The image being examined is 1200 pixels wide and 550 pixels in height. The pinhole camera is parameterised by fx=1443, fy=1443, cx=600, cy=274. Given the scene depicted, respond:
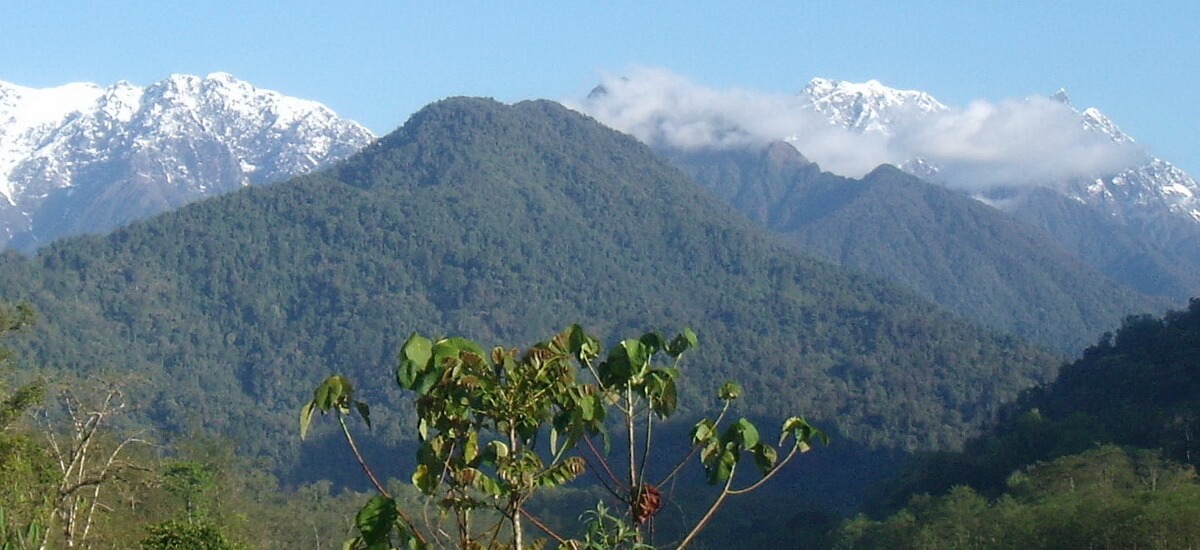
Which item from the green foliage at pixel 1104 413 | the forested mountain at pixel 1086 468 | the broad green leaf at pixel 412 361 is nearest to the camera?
the broad green leaf at pixel 412 361

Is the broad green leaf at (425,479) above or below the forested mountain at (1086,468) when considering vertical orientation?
above

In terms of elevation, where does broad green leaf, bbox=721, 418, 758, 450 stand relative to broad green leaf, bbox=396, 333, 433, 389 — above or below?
below

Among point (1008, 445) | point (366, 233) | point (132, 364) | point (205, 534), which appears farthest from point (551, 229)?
point (205, 534)

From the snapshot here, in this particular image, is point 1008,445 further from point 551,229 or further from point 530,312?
point 551,229

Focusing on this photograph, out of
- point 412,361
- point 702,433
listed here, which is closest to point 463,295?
point 702,433

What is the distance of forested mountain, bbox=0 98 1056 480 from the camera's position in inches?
4126

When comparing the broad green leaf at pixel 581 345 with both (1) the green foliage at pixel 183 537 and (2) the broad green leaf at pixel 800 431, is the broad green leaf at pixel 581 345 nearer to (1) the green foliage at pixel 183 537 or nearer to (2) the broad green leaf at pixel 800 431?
(2) the broad green leaf at pixel 800 431

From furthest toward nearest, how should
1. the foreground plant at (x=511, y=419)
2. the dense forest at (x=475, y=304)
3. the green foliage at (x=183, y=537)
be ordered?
the dense forest at (x=475, y=304) < the green foliage at (x=183, y=537) < the foreground plant at (x=511, y=419)

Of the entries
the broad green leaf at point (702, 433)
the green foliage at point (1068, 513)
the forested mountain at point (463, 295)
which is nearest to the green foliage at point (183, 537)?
the broad green leaf at point (702, 433)

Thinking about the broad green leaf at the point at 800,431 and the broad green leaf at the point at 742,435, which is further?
the broad green leaf at the point at 800,431

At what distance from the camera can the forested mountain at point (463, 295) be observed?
104812mm

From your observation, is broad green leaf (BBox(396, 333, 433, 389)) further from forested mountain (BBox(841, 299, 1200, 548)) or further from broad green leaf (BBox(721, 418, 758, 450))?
forested mountain (BBox(841, 299, 1200, 548))

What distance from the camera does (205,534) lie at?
20391 millimetres

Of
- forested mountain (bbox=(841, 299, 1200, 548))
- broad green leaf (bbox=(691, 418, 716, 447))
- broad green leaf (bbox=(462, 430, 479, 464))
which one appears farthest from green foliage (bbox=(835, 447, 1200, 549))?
broad green leaf (bbox=(462, 430, 479, 464))
